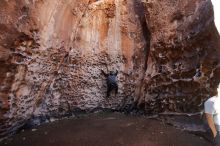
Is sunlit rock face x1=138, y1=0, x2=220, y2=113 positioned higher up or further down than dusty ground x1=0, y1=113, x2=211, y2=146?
higher up

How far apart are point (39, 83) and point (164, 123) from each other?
110 inches

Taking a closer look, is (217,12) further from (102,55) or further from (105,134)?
(102,55)

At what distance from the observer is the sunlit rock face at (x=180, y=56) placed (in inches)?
199

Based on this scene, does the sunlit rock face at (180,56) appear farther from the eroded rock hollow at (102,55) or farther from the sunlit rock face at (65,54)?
the sunlit rock face at (65,54)

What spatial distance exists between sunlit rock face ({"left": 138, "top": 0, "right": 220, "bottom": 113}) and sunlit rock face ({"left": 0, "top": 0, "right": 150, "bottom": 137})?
0.46 meters

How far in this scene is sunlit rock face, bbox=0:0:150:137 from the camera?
14.6 feet

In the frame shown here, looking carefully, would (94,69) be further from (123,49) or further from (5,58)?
(5,58)

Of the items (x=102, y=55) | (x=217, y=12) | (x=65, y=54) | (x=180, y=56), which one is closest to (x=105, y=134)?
(x=65, y=54)

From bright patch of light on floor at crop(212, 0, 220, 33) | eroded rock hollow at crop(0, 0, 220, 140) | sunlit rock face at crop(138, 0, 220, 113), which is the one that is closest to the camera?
bright patch of light on floor at crop(212, 0, 220, 33)

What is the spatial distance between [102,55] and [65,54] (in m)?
1.07

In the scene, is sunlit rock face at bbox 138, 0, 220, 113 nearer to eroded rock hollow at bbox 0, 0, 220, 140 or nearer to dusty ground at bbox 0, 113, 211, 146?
eroded rock hollow at bbox 0, 0, 220, 140

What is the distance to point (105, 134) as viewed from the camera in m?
4.69

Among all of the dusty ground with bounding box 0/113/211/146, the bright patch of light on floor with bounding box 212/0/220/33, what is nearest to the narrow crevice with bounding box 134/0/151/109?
the dusty ground with bounding box 0/113/211/146

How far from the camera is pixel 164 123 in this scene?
546 cm
